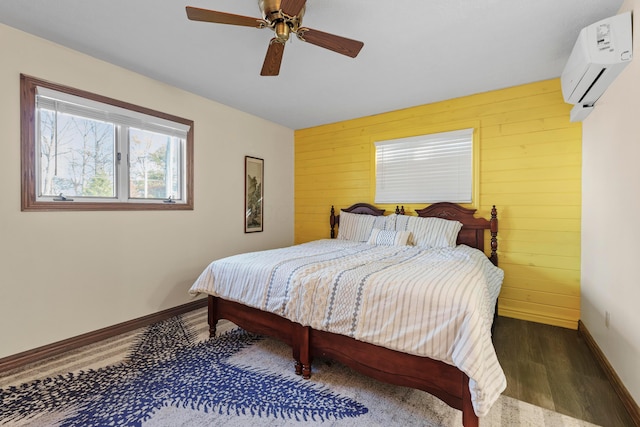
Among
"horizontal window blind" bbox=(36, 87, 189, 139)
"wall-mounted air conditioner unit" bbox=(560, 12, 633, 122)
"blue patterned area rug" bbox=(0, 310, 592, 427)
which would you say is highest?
"wall-mounted air conditioner unit" bbox=(560, 12, 633, 122)

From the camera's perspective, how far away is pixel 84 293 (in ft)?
8.04

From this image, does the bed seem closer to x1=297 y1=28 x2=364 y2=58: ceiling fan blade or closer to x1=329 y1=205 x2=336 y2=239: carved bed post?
x1=329 y1=205 x2=336 y2=239: carved bed post

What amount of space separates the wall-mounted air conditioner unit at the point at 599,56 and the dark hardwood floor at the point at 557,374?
2.03 metres

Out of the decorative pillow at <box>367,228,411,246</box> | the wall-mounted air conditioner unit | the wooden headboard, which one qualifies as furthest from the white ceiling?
the decorative pillow at <box>367,228,411,246</box>

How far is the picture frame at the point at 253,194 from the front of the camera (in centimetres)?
392

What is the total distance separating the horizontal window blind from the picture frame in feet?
3.19

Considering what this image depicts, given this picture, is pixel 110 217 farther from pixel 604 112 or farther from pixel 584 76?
pixel 604 112

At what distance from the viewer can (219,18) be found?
5.35 ft

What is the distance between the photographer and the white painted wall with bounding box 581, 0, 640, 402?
163cm

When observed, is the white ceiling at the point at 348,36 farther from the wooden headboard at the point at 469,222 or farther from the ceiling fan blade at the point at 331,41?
the wooden headboard at the point at 469,222

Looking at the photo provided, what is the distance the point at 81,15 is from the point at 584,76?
3500mm

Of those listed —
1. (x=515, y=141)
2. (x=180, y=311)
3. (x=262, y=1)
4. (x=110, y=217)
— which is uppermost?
(x=262, y=1)

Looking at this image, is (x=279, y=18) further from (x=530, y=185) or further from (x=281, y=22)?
(x=530, y=185)

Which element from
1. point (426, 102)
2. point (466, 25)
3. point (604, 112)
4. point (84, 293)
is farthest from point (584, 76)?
point (84, 293)
